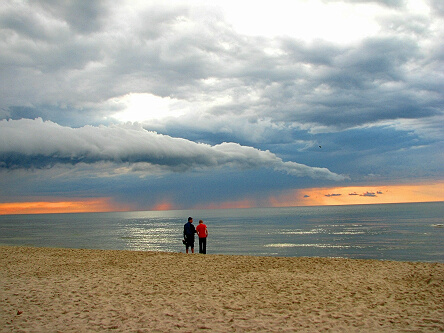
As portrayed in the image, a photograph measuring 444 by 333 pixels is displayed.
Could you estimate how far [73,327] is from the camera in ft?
25.4

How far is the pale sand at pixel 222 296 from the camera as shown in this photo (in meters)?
7.93

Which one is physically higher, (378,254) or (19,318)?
(19,318)

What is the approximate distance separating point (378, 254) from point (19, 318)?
89.3 feet

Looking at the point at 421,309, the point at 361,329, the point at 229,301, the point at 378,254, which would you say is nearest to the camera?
the point at 361,329

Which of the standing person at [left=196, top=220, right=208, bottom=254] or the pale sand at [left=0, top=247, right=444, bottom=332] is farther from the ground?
the standing person at [left=196, top=220, right=208, bottom=254]

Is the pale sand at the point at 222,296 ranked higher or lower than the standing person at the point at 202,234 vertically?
lower

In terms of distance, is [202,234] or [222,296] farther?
[202,234]

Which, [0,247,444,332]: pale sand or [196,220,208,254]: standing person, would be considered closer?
[0,247,444,332]: pale sand

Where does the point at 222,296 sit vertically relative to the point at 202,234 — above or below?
below

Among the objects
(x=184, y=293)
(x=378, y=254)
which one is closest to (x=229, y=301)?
(x=184, y=293)

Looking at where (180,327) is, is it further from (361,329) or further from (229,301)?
(361,329)

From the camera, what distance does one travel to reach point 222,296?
10.3 metres

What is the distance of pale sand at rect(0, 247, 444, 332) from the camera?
26.0 feet

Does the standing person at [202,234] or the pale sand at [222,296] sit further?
the standing person at [202,234]
